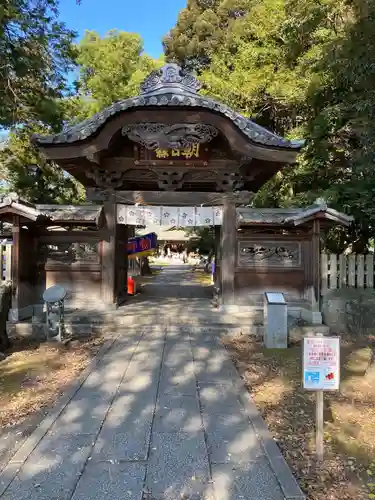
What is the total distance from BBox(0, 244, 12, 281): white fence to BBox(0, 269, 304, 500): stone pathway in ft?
14.8

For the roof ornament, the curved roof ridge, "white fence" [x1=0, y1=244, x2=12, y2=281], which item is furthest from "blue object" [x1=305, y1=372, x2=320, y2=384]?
the roof ornament

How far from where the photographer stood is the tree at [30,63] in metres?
8.16

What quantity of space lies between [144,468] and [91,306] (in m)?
6.78

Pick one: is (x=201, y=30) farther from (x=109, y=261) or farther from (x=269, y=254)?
(x=109, y=261)

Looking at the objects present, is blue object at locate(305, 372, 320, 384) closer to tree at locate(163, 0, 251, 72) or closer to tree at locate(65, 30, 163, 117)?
tree at locate(65, 30, 163, 117)

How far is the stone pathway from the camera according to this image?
2.99 meters

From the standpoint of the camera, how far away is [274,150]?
9109mm

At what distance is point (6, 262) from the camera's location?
29.8 feet

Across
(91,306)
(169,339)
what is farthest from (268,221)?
(91,306)

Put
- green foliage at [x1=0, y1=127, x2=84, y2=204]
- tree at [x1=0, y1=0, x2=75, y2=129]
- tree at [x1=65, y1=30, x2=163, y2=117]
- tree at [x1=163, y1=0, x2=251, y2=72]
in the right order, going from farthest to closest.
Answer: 1. tree at [x1=163, y1=0, x2=251, y2=72]
2. tree at [x1=65, y1=30, x2=163, y2=117]
3. green foliage at [x1=0, y1=127, x2=84, y2=204]
4. tree at [x1=0, y1=0, x2=75, y2=129]

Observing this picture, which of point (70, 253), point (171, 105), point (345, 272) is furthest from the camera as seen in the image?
point (70, 253)

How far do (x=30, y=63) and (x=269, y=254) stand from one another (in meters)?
7.51

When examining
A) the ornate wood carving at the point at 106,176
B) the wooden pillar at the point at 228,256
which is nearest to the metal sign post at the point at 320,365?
the wooden pillar at the point at 228,256

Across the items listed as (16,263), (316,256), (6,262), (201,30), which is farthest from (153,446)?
(201,30)
